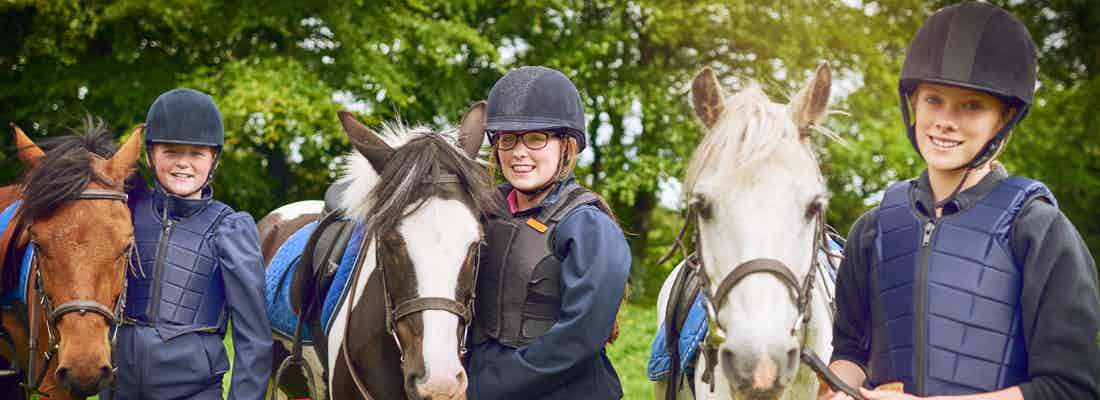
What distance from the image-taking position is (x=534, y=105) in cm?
316

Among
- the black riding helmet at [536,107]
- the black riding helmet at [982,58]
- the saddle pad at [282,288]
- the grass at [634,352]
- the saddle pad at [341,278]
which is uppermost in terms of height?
the black riding helmet at [982,58]

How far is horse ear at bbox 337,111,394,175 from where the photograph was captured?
333cm

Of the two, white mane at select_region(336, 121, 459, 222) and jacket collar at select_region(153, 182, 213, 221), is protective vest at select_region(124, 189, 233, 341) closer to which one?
jacket collar at select_region(153, 182, 213, 221)

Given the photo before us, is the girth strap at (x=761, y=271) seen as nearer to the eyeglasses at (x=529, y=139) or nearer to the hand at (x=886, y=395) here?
Answer: the hand at (x=886, y=395)

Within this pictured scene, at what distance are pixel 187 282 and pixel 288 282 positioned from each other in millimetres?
1226

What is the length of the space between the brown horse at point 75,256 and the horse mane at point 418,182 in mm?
911

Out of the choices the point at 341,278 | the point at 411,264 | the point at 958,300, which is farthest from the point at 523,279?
the point at 958,300

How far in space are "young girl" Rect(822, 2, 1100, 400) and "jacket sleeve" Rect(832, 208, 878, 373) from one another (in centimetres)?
6

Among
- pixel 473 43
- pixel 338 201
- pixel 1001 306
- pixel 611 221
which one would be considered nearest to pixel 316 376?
pixel 338 201

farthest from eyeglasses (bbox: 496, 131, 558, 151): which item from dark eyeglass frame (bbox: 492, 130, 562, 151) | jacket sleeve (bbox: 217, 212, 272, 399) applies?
jacket sleeve (bbox: 217, 212, 272, 399)

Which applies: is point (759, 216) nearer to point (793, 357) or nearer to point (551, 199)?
point (793, 357)

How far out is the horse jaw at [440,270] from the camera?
9.10ft

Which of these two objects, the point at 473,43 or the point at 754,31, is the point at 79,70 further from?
the point at 754,31

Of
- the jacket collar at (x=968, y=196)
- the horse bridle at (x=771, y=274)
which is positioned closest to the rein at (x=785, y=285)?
the horse bridle at (x=771, y=274)
